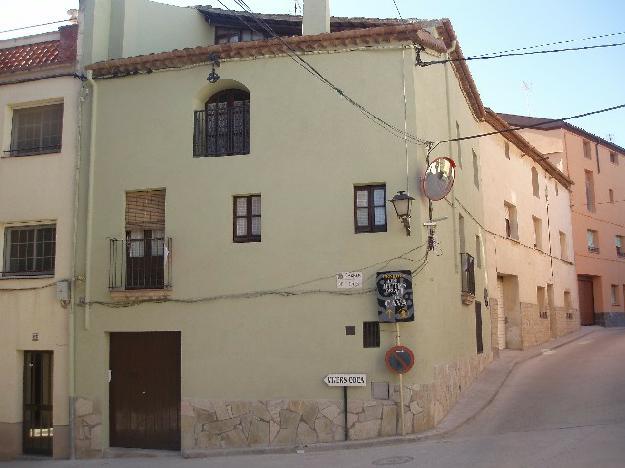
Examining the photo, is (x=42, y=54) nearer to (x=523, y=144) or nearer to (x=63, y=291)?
(x=63, y=291)

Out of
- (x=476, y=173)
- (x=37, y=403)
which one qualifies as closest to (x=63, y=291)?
(x=37, y=403)

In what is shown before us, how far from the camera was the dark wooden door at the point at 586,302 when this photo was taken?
3050 cm

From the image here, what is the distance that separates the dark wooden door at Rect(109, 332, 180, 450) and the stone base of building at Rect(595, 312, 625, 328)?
2362 centimetres

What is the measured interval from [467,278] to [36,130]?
10.1 meters

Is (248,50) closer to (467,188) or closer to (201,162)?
(201,162)

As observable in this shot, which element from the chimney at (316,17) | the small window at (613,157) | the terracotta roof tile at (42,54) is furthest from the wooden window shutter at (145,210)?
the small window at (613,157)

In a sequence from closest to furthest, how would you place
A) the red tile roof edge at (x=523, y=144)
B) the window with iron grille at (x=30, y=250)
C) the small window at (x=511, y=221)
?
the window with iron grille at (x=30, y=250) → the red tile roof edge at (x=523, y=144) → the small window at (x=511, y=221)

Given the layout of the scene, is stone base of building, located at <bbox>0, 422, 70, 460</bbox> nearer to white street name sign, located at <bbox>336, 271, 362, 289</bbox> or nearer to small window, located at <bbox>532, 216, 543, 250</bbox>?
white street name sign, located at <bbox>336, 271, 362, 289</bbox>

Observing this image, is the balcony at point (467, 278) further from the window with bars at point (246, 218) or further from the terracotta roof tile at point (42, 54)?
the terracotta roof tile at point (42, 54)

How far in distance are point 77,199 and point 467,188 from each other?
923cm

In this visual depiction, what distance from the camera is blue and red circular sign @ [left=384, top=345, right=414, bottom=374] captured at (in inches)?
460

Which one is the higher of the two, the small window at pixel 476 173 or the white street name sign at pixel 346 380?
the small window at pixel 476 173

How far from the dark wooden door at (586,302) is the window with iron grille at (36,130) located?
77.4ft

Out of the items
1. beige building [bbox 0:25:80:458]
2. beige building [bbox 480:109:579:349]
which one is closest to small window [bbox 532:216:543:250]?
beige building [bbox 480:109:579:349]
